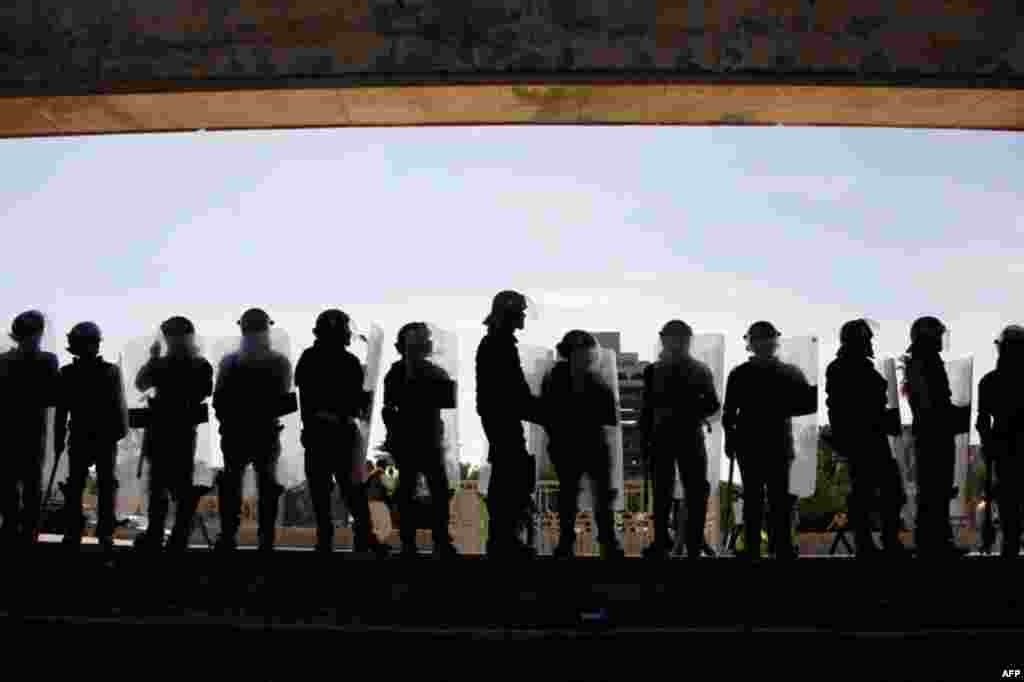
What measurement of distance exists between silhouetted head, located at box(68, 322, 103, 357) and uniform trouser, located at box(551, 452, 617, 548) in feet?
11.3

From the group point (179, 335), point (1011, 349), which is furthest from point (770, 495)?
point (179, 335)

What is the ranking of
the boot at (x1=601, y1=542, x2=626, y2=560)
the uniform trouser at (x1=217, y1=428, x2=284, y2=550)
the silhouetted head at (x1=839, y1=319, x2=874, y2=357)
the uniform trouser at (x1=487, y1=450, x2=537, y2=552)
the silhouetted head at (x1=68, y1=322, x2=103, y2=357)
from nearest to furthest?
the boot at (x1=601, y1=542, x2=626, y2=560), the uniform trouser at (x1=487, y1=450, x2=537, y2=552), the uniform trouser at (x1=217, y1=428, x2=284, y2=550), the silhouetted head at (x1=839, y1=319, x2=874, y2=357), the silhouetted head at (x1=68, y1=322, x2=103, y2=357)

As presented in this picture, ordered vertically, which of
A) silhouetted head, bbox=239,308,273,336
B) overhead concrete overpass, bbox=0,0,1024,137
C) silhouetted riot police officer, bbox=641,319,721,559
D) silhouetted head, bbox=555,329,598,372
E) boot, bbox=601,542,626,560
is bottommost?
boot, bbox=601,542,626,560

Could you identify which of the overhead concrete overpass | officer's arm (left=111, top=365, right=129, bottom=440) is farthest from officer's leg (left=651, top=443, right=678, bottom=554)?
officer's arm (left=111, top=365, right=129, bottom=440)

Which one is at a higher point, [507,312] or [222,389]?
[507,312]

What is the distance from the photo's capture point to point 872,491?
24.8ft

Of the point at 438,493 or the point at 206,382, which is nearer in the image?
the point at 438,493

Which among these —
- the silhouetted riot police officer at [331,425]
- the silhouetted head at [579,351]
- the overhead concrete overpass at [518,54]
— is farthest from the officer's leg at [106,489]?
the silhouetted head at [579,351]

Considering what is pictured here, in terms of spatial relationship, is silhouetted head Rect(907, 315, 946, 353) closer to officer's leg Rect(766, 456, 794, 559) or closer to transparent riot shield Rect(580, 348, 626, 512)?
officer's leg Rect(766, 456, 794, 559)

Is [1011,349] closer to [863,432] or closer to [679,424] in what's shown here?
[863,432]

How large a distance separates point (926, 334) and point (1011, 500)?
1.28m

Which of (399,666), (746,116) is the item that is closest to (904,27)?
(746,116)

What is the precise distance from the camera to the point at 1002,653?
232 inches

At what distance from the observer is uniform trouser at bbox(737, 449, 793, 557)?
24.2 feet
